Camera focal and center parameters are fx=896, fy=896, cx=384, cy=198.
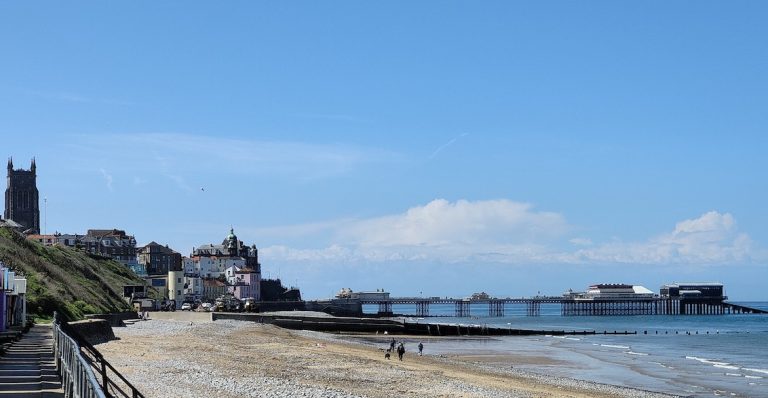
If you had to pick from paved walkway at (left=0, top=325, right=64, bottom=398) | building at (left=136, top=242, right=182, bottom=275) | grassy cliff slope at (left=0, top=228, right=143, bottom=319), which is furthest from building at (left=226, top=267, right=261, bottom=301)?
paved walkway at (left=0, top=325, right=64, bottom=398)

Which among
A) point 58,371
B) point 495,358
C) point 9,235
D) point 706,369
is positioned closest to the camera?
point 58,371

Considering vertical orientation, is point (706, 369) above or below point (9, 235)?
below

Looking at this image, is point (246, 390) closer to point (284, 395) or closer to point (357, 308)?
point (284, 395)

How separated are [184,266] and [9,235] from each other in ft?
342

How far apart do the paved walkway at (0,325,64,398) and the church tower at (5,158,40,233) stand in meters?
176

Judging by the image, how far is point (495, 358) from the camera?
197 ft

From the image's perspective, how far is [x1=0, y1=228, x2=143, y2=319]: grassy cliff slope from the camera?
56.6 metres

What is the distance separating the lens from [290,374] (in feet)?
111

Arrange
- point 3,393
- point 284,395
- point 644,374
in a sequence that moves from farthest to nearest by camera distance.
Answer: point 644,374
point 284,395
point 3,393

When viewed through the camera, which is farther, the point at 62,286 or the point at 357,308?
the point at 357,308

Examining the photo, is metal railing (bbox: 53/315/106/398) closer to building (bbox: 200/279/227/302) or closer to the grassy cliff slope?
the grassy cliff slope

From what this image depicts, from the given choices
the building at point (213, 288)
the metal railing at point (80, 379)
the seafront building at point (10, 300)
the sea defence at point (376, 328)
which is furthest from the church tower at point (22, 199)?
the metal railing at point (80, 379)

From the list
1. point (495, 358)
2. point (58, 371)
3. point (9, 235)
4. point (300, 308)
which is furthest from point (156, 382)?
point (300, 308)

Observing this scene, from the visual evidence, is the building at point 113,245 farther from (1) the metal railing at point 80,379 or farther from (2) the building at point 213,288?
(1) the metal railing at point 80,379
